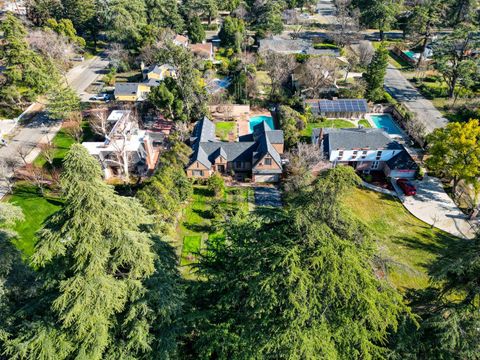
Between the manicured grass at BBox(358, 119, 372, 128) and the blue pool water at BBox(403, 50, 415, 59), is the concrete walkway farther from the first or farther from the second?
the manicured grass at BBox(358, 119, 372, 128)

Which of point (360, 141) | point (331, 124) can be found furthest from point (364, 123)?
point (360, 141)

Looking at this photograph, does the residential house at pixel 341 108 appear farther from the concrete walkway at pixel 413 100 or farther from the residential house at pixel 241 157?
the residential house at pixel 241 157

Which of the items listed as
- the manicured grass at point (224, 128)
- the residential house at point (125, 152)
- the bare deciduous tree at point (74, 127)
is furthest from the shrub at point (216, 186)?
the bare deciduous tree at point (74, 127)

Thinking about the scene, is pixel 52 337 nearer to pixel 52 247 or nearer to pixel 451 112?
pixel 52 247

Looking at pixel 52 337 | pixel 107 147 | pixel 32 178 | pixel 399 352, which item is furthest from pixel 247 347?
pixel 32 178

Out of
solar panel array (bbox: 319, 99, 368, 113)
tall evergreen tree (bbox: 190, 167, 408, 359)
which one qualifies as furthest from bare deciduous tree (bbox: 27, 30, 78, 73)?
tall evergreen tree (bbox: 190, 167, 408, 359)
